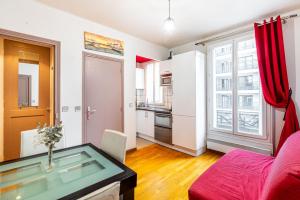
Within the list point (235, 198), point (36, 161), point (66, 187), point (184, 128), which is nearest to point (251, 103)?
point (184, 128)

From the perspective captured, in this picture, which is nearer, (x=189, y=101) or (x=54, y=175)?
(x=54, y=175)

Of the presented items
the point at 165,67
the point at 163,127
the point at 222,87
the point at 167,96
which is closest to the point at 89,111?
the point at 163,127

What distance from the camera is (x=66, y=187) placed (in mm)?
943

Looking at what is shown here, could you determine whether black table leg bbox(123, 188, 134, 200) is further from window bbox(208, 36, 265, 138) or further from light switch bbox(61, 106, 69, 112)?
window bbox(208, 36, 265, 138)

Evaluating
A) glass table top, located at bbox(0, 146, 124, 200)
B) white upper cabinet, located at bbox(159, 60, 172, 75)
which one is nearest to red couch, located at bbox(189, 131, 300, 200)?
glass table top, located at bbox(0, 146, 124, 200)

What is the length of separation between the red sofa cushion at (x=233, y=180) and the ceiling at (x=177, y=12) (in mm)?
2204

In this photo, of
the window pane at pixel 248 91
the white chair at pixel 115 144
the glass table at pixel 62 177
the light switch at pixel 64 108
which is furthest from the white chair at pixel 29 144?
the window pane at pixel 248 91

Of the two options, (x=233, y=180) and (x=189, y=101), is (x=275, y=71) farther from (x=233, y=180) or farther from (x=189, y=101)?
(x=233, y=180)

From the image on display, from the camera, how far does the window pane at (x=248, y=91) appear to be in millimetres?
2820

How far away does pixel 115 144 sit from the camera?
61.3 inches

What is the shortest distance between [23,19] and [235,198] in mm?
3247

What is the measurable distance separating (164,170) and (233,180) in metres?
1.29

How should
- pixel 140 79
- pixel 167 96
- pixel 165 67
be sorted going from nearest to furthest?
1. pixel 165 67
2. pixel 167 96
3. pixel 140 79

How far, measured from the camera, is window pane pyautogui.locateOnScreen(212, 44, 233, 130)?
3191 mm
